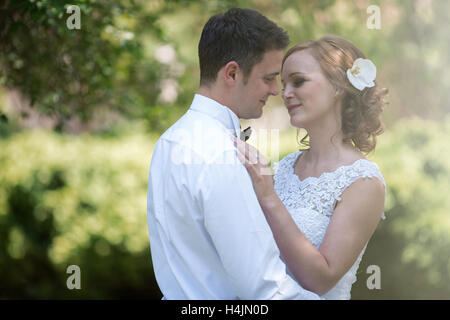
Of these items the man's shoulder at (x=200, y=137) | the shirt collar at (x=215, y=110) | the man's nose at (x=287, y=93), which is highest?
the man's nose at (x=287, y=93)

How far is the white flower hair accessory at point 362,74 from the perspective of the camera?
106 inches

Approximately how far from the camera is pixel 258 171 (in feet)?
6.86

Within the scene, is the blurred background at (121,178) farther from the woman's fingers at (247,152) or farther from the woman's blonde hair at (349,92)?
the woman's fingers at (247,152)

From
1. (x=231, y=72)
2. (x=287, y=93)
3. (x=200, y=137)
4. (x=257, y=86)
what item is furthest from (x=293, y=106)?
(x=200, y=137)

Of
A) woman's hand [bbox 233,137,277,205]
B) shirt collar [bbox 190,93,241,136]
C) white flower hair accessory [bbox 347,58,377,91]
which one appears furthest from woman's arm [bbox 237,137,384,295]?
white flower hair accessory [bbox 347,58,377,91]

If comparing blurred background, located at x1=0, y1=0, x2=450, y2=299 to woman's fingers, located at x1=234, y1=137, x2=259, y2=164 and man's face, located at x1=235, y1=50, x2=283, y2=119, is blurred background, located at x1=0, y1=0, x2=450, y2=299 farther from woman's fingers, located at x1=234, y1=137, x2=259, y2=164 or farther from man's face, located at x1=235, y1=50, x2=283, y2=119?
woman's fingers, located at x1=234, y1=137, x2=259, y2=164

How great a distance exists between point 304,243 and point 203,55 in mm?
927

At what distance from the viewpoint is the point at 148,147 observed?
605 centimetres

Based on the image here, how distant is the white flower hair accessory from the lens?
2705 millimetres

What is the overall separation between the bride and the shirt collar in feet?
0.38

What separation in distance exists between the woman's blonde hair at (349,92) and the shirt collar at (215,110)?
78 cm

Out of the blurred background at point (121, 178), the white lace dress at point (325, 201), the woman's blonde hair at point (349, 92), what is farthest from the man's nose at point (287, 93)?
the blurred background at point (121, 178)

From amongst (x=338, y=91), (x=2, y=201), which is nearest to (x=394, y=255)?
(x=338, y=91)

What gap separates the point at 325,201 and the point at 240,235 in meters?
0.86
